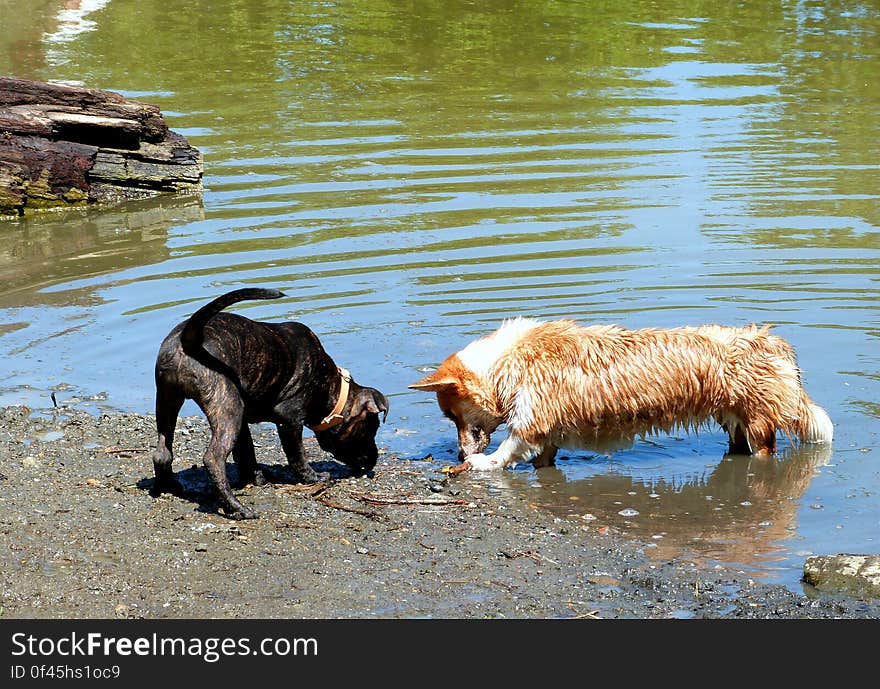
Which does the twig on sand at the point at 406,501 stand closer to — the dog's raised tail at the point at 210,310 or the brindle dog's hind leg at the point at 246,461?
the brindle dog's hind leg at the point at 246,461

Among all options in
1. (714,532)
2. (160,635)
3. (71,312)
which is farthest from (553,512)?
(71,312)

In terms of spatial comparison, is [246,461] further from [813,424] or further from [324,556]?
[813,424]

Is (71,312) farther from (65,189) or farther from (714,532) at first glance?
(714,532)

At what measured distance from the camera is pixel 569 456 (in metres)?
9.32

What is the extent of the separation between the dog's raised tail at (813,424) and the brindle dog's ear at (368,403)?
Answer: 111 inches

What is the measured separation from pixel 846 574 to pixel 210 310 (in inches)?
144

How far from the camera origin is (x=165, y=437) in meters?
7.77

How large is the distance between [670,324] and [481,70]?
13.0 m

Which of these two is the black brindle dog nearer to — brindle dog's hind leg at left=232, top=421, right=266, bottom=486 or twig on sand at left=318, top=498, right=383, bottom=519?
brindle dog's hind leg at left=232, top=421, right=266, bottom=486

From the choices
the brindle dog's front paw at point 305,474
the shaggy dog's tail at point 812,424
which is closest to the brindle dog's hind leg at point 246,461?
the brindle dog's front paw at point 305,474

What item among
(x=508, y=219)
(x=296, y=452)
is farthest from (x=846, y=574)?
(x=508, y=219)

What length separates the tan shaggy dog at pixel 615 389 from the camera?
8.62 m

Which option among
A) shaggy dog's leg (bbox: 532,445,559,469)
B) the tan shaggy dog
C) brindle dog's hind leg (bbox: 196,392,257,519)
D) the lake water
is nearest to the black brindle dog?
brindle dog's hind leg (bbox: 196,392,257,519)

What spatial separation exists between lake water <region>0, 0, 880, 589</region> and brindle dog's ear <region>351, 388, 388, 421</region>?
2.74 ft
